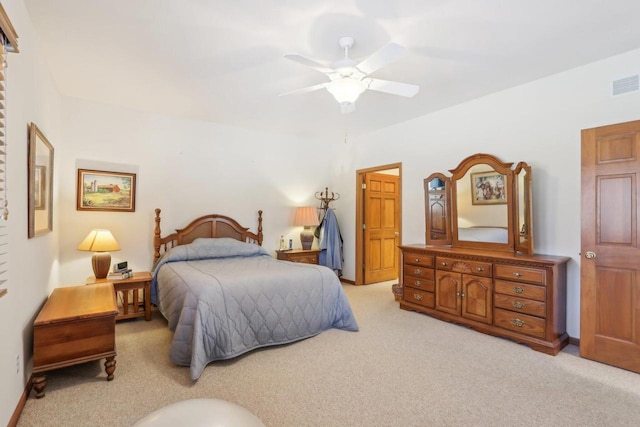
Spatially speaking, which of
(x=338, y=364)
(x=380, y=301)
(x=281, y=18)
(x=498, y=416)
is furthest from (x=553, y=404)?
(x=281, y=18)

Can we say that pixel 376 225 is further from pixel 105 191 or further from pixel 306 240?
pixel 105 191

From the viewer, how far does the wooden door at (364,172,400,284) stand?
18.4 ft

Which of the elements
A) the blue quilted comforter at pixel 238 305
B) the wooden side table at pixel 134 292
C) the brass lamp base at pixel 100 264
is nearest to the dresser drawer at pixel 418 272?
the blue quilted comforter at pixel 238 305

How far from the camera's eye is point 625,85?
9.12ft

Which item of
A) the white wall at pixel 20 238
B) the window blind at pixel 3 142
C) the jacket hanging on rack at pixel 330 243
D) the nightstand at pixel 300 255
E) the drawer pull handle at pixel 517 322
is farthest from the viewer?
the jacket hanging on rack at pixel 330 243

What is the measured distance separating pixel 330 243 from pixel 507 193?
9.31 feet

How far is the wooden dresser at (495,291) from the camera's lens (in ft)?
9.50

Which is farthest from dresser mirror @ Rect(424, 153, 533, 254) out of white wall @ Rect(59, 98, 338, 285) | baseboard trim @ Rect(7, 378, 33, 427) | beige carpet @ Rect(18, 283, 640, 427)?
baseboard trim @ Rect(7, 378, 33, 427)

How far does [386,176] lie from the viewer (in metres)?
5.93

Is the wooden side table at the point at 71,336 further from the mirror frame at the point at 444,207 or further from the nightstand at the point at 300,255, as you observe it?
the mirror frame at the point at 444,207

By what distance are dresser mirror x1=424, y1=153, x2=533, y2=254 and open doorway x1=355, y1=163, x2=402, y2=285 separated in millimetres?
1147

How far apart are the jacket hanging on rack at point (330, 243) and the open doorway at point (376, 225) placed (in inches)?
13.4

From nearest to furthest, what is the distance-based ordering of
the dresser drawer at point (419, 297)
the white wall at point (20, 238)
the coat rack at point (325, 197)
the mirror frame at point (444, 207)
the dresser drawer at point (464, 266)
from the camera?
the white wall at point (20, 238), the dresser drawer at point (464, 266), the dresser drawer at point (419, 297), the mirror frame at point (444, 207), the coat rack at point (325, 197)

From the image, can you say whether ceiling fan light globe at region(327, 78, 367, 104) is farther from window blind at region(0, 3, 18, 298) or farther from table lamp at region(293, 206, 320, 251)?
table lamp at region(293, 206, 320, 251)
